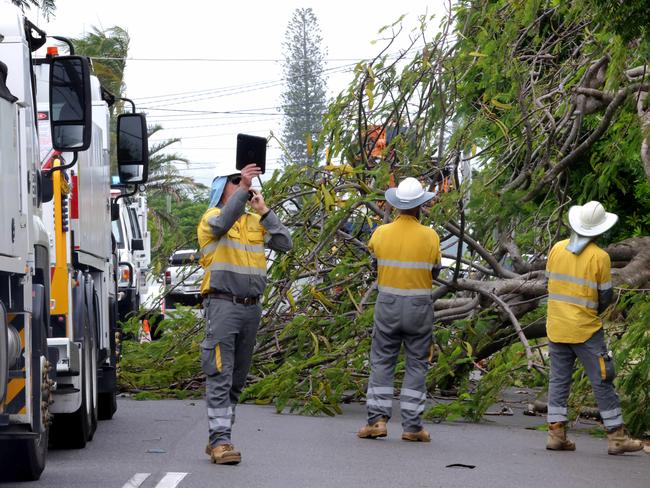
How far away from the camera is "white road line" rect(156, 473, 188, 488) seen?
7.57 m

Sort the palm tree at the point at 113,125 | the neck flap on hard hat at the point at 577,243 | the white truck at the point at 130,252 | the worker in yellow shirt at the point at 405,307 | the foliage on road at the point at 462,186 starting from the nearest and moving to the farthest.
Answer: the neck flap on hard hat at the point at 577,243 < the worker in yellow shirt at the point at 405,307 < the foliage on road at the point at 462,186 < the white truck at the point at 130,252 < the palm tree at the point at 113,125

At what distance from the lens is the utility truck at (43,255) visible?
700cm

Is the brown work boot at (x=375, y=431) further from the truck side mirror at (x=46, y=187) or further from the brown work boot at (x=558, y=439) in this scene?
the truck side mirror at (x=46, y=187)

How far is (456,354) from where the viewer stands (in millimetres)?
12203

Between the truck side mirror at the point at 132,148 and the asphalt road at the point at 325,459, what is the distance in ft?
7.31

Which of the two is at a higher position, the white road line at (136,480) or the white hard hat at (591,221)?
the white hard hat at (591,221)

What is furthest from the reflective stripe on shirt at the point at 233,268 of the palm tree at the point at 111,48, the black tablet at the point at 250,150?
the palm tree at the point at 111,48

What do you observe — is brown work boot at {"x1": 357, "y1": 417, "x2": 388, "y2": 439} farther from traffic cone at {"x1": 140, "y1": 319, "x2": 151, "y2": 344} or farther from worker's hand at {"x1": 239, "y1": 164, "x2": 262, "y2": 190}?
traffic cone at {"x1": 140, "y1": 319, "x2": 151, "y2": 344}

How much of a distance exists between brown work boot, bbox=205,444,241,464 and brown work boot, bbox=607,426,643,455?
3067 mm

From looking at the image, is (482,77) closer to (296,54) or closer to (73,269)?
(73,269)

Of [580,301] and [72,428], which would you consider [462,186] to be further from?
[72,428]

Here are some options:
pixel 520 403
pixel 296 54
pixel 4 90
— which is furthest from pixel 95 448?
pixel 296 54

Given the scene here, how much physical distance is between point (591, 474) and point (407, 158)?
202 inches

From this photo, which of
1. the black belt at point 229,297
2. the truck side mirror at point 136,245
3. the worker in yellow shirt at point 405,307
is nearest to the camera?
the black belt at point 229,297
